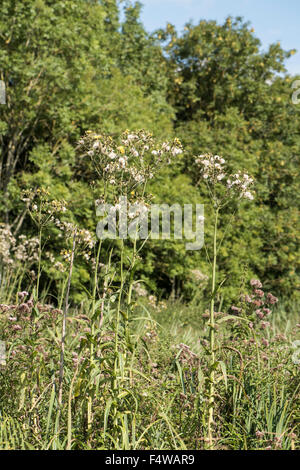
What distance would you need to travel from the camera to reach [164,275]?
8141mm

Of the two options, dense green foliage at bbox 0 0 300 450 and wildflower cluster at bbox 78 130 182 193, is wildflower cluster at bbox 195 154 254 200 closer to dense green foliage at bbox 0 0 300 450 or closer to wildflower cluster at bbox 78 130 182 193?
dense green foliage at bbox 0 0 300 450

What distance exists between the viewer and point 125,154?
8.66ft

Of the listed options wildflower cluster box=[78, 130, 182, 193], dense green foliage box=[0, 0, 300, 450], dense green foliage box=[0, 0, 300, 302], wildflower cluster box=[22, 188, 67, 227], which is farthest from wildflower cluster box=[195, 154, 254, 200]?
dense green foliage box=[0, 0, 300, 302]

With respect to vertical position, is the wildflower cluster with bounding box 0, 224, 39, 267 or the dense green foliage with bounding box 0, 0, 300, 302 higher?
the dense green foliage with bounding box 0, 0, 300, 302

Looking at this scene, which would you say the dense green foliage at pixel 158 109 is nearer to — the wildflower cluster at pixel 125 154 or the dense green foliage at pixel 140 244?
the dense green foliage at pixel 140 244

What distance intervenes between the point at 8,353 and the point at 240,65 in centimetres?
919

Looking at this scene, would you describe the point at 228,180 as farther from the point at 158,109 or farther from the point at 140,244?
the point at 158,109

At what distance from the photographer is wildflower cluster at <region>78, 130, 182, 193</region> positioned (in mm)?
2482

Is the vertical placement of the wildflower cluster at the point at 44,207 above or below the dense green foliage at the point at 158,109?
below

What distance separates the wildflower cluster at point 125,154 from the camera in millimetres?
2482

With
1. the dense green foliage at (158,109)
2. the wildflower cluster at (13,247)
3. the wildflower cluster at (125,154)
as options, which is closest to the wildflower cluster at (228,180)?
the wildflower cluster at (125,154)

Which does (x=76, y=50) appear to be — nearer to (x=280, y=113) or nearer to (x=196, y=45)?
(x=196, y=45)

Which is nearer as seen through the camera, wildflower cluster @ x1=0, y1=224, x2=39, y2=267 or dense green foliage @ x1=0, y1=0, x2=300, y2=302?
wildflower cluster @ x1=0, y1=224, x2=39, y2=267
